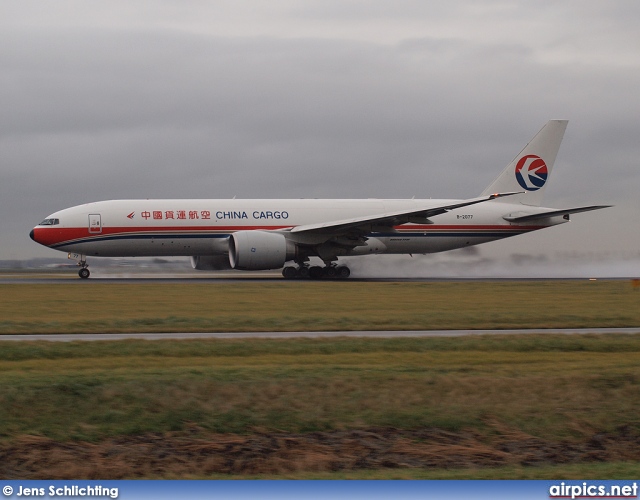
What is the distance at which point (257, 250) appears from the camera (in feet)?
142

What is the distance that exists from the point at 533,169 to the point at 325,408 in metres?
39.7

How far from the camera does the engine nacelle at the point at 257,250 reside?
43.0 metres

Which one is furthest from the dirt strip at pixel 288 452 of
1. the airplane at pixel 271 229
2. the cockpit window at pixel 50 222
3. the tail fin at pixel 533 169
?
the tail fin at pixel 533 169

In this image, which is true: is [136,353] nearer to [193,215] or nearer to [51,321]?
[51,321]

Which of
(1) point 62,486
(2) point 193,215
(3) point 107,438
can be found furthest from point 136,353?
(2) point 193,215

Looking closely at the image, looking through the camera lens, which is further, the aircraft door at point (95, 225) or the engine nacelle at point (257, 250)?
the aircraft door at point (95, 225)

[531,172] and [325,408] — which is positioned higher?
[531,172]

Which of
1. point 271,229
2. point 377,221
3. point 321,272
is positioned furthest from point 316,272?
point 377,221

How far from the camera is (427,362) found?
1775cm

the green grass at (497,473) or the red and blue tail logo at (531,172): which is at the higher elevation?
the red and blue tail logo at (531,172)

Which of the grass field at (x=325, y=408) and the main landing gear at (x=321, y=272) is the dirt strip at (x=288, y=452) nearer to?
the grass field at (x=325, y=408)

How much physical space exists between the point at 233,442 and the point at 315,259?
35.1 meters

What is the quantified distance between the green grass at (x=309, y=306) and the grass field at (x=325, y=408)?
3.66m

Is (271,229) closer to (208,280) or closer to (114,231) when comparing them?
(208,280)
